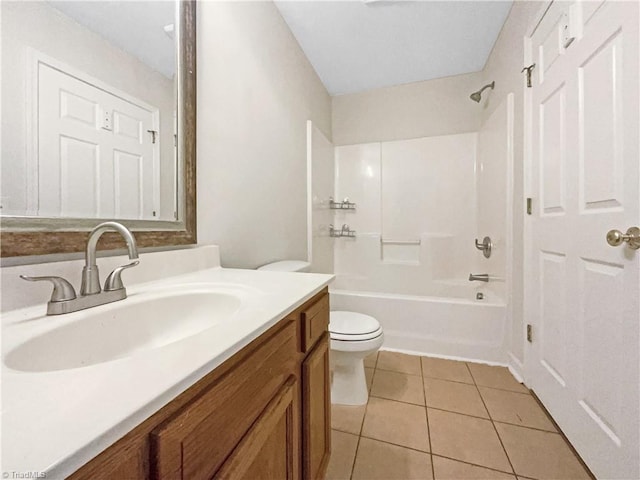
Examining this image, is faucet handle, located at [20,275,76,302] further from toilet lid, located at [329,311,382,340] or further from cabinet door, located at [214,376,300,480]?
toilet lid, located at [329,311,382,340]

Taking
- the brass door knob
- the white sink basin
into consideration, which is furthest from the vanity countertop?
the brass door knob

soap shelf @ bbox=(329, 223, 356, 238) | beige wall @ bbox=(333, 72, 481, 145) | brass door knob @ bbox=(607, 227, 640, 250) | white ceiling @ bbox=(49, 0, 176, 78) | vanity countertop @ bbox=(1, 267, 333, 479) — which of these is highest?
beige wall @ bbox=(333, 72, 481, 145)

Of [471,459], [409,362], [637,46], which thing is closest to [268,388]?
[471,459]

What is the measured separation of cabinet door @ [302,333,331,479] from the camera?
28.1 inches

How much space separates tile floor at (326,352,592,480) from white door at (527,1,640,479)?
127mm

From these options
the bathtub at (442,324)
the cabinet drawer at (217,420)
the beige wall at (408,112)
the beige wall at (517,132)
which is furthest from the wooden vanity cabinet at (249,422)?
the beige wall at (408,112)

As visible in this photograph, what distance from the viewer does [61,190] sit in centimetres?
65

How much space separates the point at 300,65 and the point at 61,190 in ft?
6.38

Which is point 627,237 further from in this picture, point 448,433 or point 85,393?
point 85,393

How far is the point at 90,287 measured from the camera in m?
0.59

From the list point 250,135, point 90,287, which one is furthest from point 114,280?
point 250,135

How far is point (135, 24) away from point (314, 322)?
1095 millimetres

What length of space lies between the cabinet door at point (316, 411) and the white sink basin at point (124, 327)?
29 cm

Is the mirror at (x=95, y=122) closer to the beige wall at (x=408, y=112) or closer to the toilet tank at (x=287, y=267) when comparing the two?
the toilet tank at (x=287, y=267)
